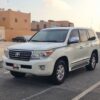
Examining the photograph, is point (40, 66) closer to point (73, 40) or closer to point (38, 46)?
point (38, 46)

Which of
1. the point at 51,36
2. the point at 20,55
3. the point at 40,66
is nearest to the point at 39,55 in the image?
the point at 40,66

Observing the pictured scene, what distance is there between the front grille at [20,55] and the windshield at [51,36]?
4.68ft

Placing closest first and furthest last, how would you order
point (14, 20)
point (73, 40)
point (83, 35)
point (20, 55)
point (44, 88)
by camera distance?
point (44, 88), point (20, 55), point (73, 40), point (83, 35), point (14, 20)

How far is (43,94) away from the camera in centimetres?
753

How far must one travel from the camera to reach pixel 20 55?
8.65 meters

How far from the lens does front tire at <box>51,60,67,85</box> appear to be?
8.73 metres

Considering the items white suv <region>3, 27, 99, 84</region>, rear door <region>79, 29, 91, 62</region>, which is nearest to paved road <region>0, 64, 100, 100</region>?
white suv <region>3, 27, 99, 84</region>

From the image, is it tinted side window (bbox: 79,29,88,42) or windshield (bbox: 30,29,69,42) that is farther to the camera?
tinted side window (bbox: 79,29,88,42)

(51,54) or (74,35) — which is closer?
(51,54)

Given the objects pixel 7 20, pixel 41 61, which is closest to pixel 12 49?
pixel 41 61

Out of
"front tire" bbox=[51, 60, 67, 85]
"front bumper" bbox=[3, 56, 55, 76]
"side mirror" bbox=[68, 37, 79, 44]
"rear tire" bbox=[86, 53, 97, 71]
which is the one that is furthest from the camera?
"rear tire" bbox=[86, 53, 97, 71]

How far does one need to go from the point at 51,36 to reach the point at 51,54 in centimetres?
158

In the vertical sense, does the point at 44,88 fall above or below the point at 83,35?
below

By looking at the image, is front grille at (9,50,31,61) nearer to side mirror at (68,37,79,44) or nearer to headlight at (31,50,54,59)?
headlight at (31,50,54,59)
